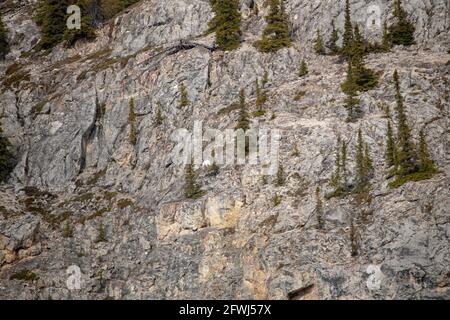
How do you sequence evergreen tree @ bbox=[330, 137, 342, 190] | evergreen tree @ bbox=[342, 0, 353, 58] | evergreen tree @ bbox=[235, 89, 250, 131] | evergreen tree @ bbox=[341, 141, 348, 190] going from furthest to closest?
evergreen tree @ bbox=[342, 0, 353, 58] < evergreen tree @ bbox=[235, 89, 250, 131] < evergreen tree @ bbox=[330, 137, 342, 190] < evergreen tree @ bbox=[341, 141, 348, 190]

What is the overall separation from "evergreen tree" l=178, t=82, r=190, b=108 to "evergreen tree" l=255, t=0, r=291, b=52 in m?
8.58

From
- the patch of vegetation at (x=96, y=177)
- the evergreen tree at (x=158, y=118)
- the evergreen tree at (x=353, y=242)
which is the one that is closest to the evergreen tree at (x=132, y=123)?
the evergreen tree at (x=158, y=118)

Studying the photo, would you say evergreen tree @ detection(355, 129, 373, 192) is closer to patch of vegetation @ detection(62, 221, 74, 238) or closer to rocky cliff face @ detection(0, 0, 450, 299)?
rocky cliff face @ detection(0, 0, 450, 299)

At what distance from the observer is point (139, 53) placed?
8675cm

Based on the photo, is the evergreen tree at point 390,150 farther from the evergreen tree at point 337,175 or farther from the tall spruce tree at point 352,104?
the tall spruce tree at point 352,104

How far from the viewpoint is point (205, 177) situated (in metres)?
69.7

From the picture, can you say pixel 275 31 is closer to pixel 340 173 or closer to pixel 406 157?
pixel 340 173

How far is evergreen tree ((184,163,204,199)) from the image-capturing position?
68125mm

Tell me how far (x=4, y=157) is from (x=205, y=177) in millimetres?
23591

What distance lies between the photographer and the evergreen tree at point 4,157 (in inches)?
3177

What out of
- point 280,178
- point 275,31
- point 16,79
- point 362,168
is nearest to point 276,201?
point 280,178

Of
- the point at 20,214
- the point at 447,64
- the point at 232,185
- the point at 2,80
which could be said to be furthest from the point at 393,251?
the point at 2,80

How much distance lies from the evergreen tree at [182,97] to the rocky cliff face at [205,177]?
0.53 meters

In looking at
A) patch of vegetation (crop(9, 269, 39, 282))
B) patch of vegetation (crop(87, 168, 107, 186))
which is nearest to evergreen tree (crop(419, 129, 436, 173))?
patch of vegetation (crop(87, 168, 107, 186))
